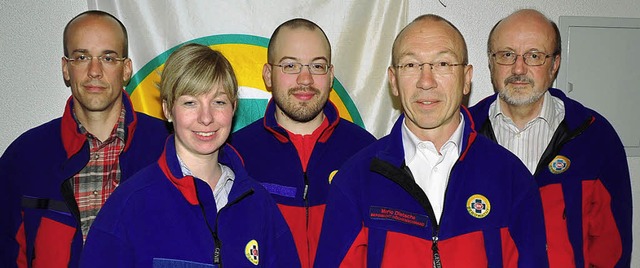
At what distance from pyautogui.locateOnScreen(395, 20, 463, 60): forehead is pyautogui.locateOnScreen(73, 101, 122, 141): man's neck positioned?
1141 millimetres

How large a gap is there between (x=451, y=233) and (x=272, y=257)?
54 cm

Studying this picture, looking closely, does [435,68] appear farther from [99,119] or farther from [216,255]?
[99,119]

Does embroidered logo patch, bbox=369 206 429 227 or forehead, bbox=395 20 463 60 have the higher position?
forehead, bbox=395 20 463 60

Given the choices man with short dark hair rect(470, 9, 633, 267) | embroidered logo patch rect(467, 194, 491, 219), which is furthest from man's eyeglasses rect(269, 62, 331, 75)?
embroidered logo patch rect(467, 194, 491, 219)

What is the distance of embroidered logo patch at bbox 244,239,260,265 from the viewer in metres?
1.94

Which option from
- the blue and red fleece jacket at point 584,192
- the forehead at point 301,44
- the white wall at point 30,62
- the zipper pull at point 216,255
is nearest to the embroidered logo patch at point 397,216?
the zipper pull at point 216,255

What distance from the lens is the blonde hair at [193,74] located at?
6.34 ft

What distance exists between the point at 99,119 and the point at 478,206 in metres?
1.45

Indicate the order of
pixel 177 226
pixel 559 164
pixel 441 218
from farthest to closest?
pixel 559 164 → pixel 441 218 → pixel 177 226

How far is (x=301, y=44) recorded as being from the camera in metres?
2.71

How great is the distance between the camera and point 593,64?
350 centimetres

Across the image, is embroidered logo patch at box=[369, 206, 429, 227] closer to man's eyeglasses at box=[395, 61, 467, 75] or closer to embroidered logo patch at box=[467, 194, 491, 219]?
embroidered logo patch at box=[467, 194, 491, 219]

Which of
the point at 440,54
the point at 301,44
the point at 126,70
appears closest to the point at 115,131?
the point at 126,70

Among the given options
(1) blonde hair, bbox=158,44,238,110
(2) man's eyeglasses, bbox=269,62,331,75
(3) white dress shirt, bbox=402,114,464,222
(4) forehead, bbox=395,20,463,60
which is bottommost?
(3) white dress shirt, bbox=402,114,464,222
